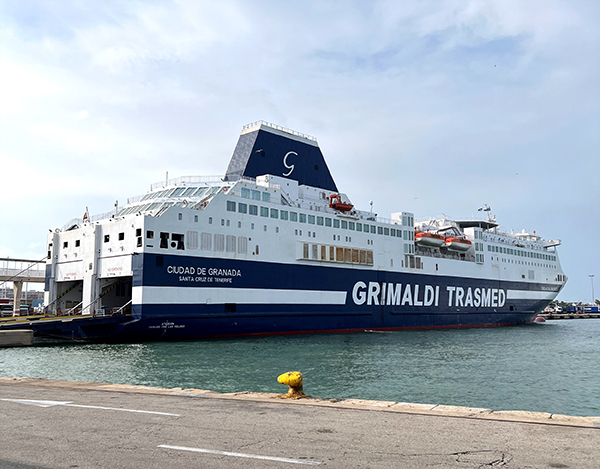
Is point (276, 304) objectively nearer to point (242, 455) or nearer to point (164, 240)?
point (164, 240)

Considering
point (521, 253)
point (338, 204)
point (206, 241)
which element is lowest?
point (206, 241)

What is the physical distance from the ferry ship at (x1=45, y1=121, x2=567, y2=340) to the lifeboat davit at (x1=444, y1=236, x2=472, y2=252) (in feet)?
0.60

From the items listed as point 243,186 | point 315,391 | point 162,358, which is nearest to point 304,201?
point 243,186

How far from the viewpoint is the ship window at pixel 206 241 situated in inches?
1080

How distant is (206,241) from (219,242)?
2.64ft

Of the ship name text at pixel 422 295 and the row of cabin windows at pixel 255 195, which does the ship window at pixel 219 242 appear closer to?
the row of cabin windows at pixel 255 195

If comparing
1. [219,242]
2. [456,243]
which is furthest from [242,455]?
[456,243]

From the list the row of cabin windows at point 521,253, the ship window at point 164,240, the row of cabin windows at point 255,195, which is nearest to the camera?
the ship window at point 164,240

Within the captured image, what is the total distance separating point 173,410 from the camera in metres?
8.23

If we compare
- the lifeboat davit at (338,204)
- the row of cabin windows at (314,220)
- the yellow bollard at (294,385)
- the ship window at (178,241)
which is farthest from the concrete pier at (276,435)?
the lifeboat davit at (338,204)

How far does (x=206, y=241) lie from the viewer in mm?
27625

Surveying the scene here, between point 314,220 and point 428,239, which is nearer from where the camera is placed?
point 314,220

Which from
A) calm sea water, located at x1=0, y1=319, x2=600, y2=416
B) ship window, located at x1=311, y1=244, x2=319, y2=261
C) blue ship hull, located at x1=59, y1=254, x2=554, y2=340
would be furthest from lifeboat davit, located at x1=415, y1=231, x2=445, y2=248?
calm sea water, located at x1=0, y1=319, x2=600, y2=416

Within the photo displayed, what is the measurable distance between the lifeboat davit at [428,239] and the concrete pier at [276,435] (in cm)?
3408
